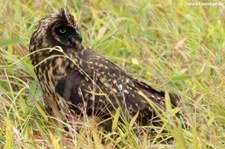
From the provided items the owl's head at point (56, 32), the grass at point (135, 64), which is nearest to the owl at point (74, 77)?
the owl's head at point (56, 32)

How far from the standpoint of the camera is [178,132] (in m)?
3.94

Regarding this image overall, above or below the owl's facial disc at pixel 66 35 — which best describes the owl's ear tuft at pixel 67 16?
above

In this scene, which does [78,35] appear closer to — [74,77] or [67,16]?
[67,16]

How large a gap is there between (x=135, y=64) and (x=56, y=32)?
84 centimetres

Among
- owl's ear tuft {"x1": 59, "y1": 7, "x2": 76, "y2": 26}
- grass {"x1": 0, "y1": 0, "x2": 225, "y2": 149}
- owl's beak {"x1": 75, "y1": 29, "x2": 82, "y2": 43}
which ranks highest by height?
owl's ear tuft {"x1": 59, "y1": 7, "x2": 76, "y2": 26}

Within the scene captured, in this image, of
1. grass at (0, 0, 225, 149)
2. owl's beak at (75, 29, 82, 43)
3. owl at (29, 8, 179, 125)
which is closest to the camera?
grass at (0, 0, 225, 149)

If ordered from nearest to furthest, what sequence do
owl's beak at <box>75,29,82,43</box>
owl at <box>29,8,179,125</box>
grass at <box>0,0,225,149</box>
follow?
grass at <box>0,0,225,149</box> → owl at <box>29,8,179,125</box> → owl's beak at <box>75,29,82,43</box>

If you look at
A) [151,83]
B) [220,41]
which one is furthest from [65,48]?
[220,41]

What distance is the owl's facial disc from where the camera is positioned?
16.3 ft

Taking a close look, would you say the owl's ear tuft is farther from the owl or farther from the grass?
the grass

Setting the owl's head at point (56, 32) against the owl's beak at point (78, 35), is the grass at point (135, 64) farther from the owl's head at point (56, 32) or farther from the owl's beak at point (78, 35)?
the owl's beak at point (78, 35)

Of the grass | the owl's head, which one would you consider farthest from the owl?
the grass

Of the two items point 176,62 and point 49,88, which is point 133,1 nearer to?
point 176,62

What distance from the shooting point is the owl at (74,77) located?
487 cm
